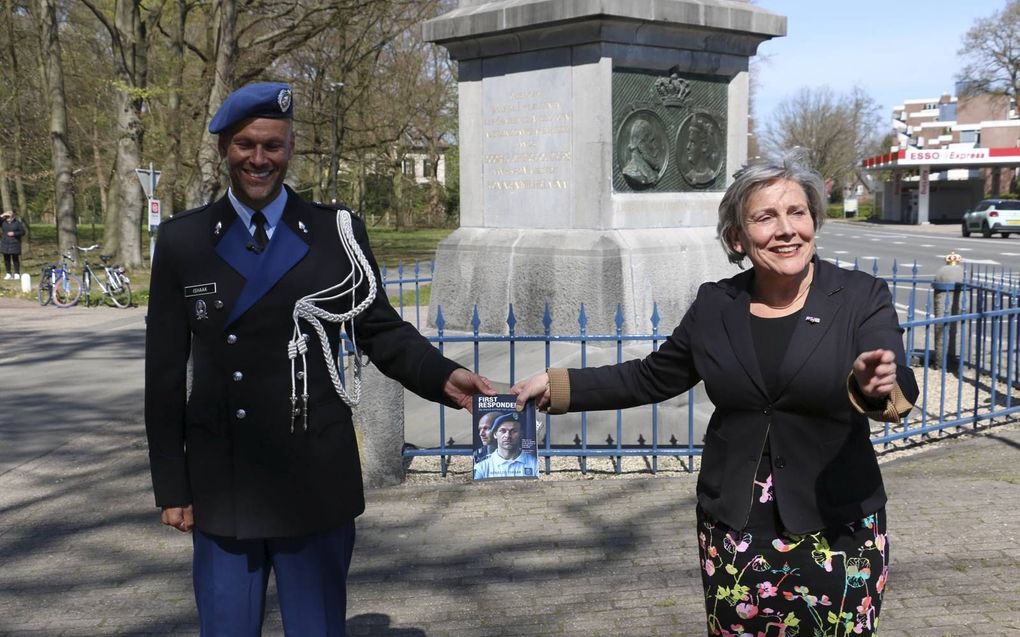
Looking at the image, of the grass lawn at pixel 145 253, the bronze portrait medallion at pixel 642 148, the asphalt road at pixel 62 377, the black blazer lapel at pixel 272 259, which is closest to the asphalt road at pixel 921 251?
the grass lawn at pixel 145 253

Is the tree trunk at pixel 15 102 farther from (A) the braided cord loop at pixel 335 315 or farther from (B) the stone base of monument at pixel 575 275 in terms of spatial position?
(A) the braided cord loop at pixel 335 315

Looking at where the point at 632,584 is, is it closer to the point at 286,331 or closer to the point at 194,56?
the point at 286,331

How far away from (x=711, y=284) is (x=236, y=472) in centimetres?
150

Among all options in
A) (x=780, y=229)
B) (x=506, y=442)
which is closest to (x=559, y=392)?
(x=506, y=442)

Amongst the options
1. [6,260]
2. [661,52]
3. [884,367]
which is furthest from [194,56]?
[884,367]

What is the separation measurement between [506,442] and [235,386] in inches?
34.6

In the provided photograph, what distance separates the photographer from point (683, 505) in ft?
19.6

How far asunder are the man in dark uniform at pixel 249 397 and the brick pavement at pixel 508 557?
5.29ft

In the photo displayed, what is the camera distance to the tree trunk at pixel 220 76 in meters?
21.3

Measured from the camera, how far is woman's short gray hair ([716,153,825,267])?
2.79 m

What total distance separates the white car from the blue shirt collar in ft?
138

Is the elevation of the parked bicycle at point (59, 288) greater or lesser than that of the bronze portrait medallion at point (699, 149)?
lesser

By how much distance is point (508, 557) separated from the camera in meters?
5.13

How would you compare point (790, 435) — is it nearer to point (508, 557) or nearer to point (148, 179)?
point (508, 557)
